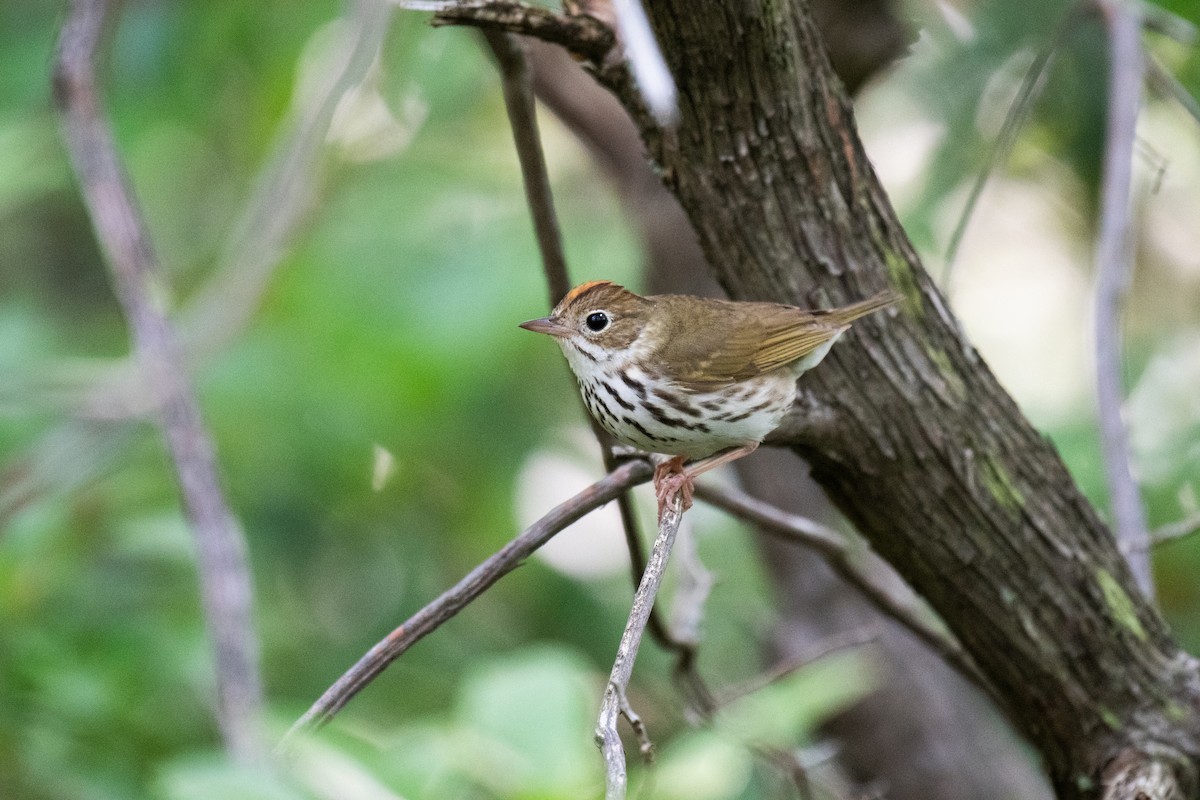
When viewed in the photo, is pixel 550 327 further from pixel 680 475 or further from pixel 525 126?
pixel 525 126

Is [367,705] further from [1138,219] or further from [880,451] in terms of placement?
[1138,219]

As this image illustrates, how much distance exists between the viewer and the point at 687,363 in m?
2.76

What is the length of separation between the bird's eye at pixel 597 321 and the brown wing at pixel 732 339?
5.3 inches

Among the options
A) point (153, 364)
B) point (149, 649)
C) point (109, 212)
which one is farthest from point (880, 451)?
point (149, 649)

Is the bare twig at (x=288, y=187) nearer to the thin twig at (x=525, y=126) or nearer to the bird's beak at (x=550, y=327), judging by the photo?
the thin twig at (x=525, y=126)

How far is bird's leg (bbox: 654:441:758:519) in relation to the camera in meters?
2.37

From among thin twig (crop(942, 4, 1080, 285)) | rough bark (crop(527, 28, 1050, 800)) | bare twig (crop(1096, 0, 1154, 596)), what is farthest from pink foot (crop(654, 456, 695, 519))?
rough bark (crop(527, 28, 1050, 800))

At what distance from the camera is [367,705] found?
3918 mm

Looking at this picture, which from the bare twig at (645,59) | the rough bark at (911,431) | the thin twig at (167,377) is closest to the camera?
the bare twig at (645,59)

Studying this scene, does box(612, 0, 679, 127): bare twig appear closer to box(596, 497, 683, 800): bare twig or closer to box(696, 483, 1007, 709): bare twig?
box(596, 497, 683, 800): bare twig

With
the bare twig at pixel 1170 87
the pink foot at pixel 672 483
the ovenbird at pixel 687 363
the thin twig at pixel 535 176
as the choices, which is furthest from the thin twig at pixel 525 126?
the bare twig at pixel 1170 87

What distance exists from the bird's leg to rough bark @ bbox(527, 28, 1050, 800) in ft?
4.91

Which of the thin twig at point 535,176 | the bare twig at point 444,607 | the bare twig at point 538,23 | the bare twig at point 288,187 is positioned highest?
the bare twig at point 288,187

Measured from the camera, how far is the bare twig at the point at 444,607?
5.74 feet
